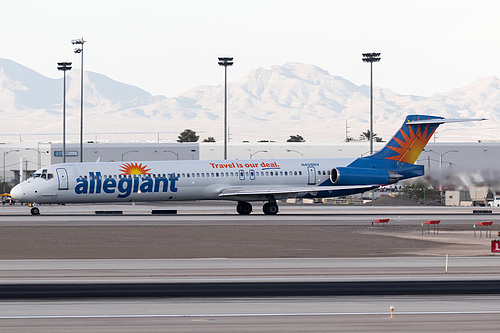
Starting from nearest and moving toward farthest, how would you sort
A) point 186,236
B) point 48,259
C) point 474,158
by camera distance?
point 48,259 → point 186,236 → point 474,158

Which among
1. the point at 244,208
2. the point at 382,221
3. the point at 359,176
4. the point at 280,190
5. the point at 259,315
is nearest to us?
the point at 259,315

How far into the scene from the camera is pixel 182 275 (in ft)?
90.4

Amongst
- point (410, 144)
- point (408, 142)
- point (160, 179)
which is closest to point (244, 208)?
point (160, 179)

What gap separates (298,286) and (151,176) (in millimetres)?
35448

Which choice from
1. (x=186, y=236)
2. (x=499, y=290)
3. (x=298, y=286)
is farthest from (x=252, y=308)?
(x=186, y=236)

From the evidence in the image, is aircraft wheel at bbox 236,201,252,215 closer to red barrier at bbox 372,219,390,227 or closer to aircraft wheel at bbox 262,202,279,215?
aircraft wheel at bbox 262,202,279,215

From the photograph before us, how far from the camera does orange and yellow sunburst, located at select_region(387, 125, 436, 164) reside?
63906 millimetres

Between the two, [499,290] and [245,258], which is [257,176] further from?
[499,290]

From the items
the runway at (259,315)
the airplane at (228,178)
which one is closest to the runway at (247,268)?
the runway at (259,315)

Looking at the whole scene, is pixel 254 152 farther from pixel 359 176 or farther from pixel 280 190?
pixel 280 190

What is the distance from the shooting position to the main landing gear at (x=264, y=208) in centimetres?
6175

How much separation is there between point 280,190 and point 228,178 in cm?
391

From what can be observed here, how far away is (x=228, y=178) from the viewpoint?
6069cm

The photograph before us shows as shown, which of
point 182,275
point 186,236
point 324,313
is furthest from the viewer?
point 186,236
